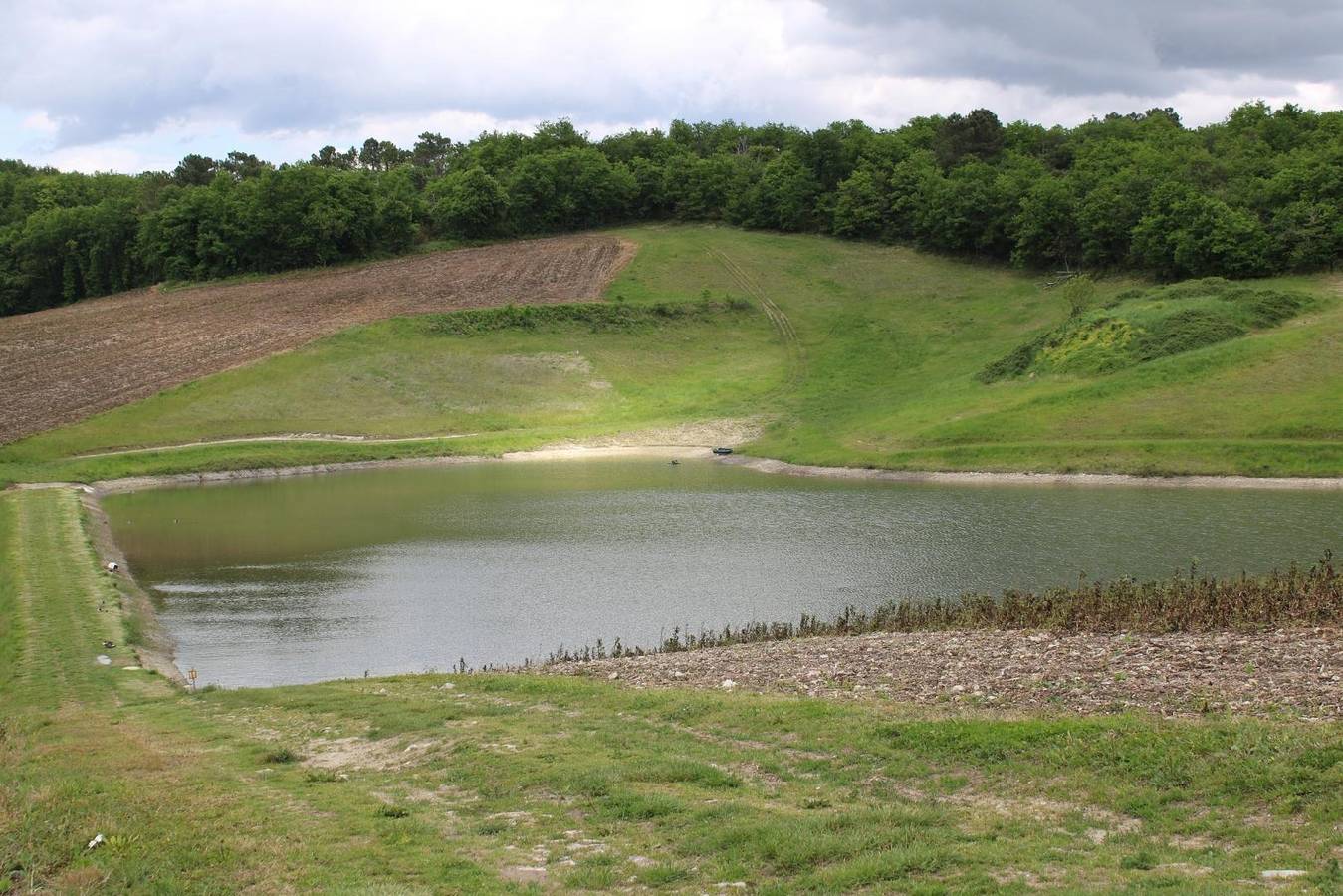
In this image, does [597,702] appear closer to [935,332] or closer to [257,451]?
[257,451]

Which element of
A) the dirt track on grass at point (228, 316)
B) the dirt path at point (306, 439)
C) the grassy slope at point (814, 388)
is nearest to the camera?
the grassy slope at point (814, 388)

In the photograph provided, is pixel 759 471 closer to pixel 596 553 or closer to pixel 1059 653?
pixel 596 553

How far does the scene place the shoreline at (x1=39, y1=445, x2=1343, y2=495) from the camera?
62.5m

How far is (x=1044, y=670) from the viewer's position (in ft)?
76.6

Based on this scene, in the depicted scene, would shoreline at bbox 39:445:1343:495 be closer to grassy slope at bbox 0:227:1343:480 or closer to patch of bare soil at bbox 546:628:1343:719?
grassy slope at bbox 0:227:1343:480

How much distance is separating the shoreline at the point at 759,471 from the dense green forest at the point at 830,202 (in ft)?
132

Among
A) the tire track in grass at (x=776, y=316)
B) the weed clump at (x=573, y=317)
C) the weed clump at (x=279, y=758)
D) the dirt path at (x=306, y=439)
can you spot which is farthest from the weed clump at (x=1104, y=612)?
the weed clump at (x=573, y=317)

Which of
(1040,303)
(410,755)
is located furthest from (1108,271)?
(410,755)

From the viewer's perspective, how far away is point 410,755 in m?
Answer: 21.5

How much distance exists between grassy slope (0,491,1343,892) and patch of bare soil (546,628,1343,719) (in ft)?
5.26

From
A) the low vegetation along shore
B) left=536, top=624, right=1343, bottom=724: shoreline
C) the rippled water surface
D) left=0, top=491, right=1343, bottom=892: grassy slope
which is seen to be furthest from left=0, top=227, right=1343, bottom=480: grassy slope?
left=0, top=491, right=1343, bottom=892: grassy slope

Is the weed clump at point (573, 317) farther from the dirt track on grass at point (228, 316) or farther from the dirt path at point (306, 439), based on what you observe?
the dirt path at point (306, 439)

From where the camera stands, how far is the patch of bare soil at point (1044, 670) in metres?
20.2

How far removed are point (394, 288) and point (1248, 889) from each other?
4534 inches
